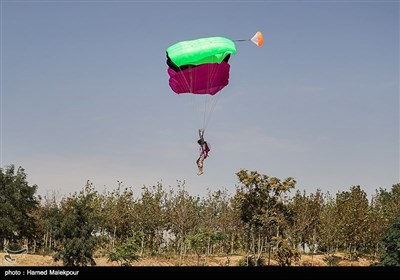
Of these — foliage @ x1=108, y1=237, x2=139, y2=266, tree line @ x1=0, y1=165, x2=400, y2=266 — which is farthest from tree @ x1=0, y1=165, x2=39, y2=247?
foliage @ x1=108, y1=237, x2=139, y2=266

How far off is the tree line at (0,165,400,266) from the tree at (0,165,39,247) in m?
0.08

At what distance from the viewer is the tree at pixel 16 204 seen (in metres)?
37.2

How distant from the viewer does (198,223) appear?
4369cm

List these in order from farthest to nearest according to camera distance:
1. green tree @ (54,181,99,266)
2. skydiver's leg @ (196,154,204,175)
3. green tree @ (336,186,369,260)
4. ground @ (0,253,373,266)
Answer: green tree @ (336,186,369,260), ground @ (0,253,373,266), green tree @ (54,181,99,266), skydiver's leg @ (196,154,204,175)

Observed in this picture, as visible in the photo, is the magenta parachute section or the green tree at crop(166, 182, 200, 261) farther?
the green tree at crop(166, 182, 200, 261)

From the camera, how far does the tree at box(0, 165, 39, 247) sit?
37.2m

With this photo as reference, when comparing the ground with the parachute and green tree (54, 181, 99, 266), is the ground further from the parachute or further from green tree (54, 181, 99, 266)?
the parachute

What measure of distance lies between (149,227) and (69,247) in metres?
13.3

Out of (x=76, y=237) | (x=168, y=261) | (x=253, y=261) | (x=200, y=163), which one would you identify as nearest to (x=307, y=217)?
(x=253, y=261)

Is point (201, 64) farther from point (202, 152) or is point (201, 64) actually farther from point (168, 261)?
point (168, 261)

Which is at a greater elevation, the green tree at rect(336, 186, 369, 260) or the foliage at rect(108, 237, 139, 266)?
the green tree at rect(336, 186, 369, 260)

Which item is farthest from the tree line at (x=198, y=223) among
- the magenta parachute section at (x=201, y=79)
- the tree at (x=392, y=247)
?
the magenta parachute section at (x=201, y=79)

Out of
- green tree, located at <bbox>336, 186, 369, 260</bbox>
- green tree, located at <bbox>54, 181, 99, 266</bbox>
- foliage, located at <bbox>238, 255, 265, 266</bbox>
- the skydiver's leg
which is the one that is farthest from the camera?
green tree, located at <bbox>336, 186, 369, 260</bbox>
